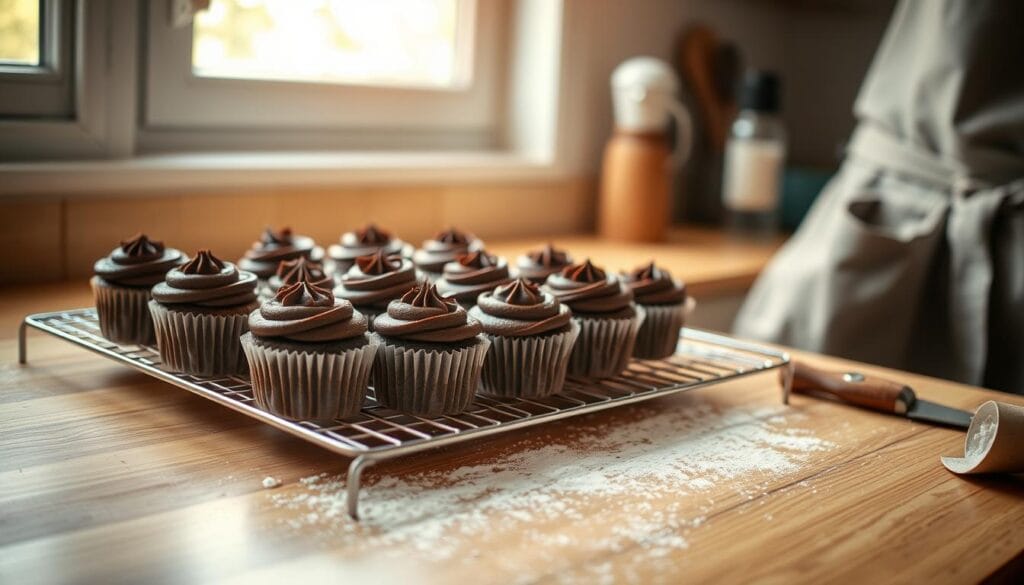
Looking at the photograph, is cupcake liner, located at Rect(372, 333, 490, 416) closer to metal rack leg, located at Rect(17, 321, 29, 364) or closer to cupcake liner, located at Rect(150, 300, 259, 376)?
cupcake liner, located at Rect(150, 300, 259, 376)

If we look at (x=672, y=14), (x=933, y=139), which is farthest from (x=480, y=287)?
(x=672, y=14)

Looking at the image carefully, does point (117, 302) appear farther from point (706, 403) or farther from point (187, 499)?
point (706, 403)

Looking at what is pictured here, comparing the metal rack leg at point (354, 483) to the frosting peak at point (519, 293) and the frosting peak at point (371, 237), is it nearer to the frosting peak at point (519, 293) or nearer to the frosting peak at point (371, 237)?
the frosting peak at point (519, 293)

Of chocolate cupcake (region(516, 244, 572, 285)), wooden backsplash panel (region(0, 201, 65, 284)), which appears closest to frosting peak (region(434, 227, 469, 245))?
chocolate cupcake (region(516, 244, 572, 285))

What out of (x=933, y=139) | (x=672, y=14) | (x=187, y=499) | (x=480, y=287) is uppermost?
(x=672, y=14)

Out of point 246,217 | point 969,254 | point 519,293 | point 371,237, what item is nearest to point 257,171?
point 246,217
